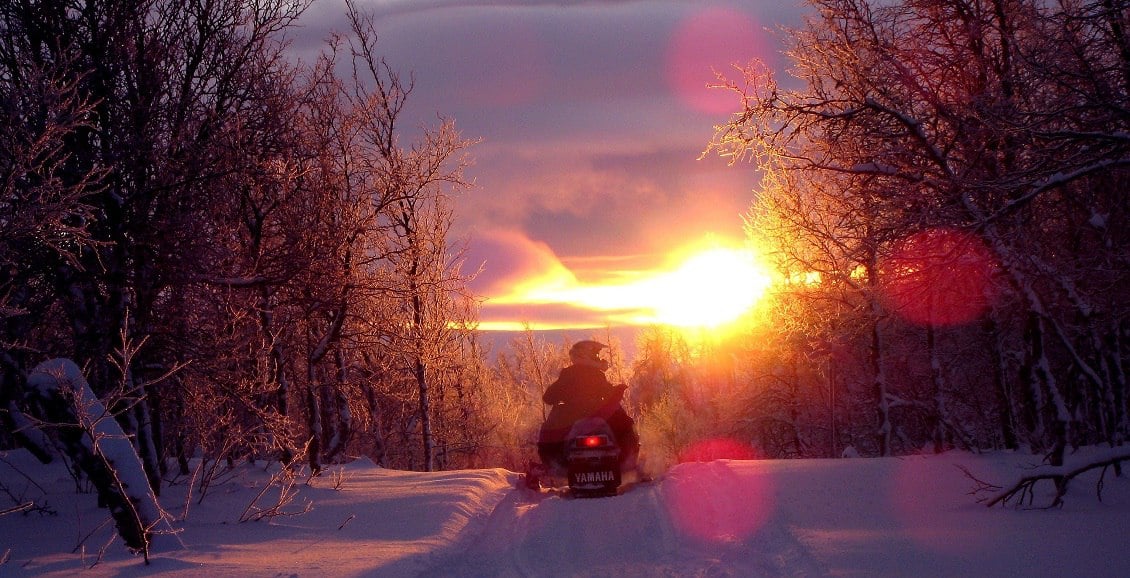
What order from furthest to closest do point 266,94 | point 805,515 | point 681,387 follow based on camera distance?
point 681,387 < point 266,94 < point 805,515

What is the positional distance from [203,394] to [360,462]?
654 centimetres

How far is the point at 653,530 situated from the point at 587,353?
22.1ft

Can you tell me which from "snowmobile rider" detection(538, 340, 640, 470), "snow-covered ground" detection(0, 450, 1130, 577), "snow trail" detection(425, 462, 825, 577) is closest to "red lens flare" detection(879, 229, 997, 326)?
"snow-covered ground" detection(0, 450, 1130, 577)

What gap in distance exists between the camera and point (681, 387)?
82.4 m

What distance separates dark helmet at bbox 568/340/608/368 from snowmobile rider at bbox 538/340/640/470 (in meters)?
0.02

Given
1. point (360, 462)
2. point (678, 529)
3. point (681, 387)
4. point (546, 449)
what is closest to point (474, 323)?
point (360, 462)

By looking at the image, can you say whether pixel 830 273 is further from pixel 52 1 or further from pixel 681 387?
pixel 681 387

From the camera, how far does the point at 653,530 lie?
10156 mm

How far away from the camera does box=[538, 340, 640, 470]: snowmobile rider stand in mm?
15797

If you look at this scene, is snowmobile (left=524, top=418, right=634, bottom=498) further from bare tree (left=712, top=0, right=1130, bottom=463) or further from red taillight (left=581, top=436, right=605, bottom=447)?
bare tree (left=712, top=0, right=1130, bottom=463)

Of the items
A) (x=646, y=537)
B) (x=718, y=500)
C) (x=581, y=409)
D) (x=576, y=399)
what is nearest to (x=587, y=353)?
(x=576, y=399)

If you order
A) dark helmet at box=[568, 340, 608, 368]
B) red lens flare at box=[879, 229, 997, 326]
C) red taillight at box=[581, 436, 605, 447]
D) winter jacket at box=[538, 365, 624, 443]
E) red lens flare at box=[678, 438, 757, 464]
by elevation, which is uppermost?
red lens flare at box=[879, 229, 997, 326]

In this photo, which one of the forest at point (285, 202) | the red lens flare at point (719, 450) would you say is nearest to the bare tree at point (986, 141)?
the forest at point (285, 202)

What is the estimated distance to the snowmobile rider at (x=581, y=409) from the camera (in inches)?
622
